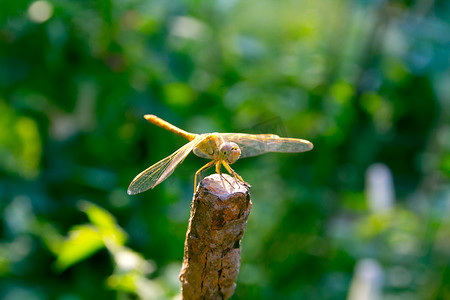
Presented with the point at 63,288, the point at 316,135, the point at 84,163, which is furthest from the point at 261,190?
the point at 63,288

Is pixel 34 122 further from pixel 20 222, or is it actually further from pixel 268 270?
pixel 268 270

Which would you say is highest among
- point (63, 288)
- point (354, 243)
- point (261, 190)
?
point (261, 190)

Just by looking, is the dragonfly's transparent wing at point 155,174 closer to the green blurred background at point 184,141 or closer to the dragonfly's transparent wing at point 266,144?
the dragonfly's transparent wing at point 266,144

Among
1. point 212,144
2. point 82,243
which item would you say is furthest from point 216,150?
point 82,243

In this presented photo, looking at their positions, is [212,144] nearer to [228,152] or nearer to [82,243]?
[228,152]

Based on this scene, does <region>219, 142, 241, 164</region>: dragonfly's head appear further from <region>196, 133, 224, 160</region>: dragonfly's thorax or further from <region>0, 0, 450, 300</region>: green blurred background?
<region>0, 0, 450, 300</region>: green blurred background

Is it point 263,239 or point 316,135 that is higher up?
point 316,135
